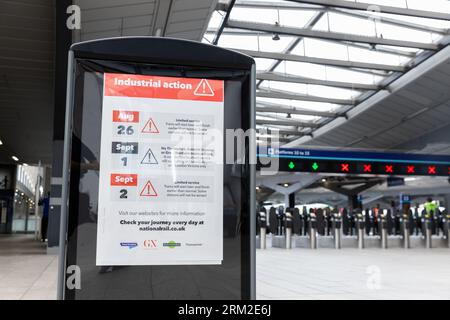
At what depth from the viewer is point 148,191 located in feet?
8.95

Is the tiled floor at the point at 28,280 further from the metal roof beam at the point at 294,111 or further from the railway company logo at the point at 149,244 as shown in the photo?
the metal roof beam at the point at 294,111

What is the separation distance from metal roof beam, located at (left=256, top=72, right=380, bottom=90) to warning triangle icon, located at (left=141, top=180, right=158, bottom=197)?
591 inches

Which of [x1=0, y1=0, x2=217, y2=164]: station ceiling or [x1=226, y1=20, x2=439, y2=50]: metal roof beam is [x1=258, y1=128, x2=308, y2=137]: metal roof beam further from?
[x1=0, y1=0, x2=217, y2=164]: station ceiling

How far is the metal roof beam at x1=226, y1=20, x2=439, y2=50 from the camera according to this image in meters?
13.3

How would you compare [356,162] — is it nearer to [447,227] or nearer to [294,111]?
[447,227]

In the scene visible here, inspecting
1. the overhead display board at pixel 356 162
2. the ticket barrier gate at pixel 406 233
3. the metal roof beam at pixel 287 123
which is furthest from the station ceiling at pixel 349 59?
the ticket barrier gate at pixel 406 233

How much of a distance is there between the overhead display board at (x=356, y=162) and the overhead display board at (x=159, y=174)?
34.9 feet

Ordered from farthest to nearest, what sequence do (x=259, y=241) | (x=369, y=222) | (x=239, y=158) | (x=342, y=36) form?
1. (x=369, y=222)
2. (x=259, y=241)
3. (x=342, y=36)
4. (x=239, y=158)

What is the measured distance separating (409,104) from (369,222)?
516 cm

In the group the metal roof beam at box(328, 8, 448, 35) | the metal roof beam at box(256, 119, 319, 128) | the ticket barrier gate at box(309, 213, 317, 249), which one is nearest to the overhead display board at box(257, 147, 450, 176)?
the ticket barrier gate at box(309, 213, 317, 249)

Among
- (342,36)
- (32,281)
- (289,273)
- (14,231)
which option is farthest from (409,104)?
(14,231)

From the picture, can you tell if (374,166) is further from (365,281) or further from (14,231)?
(14,231)

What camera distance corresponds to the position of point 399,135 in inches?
891

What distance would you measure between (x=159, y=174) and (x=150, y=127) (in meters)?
0.29
